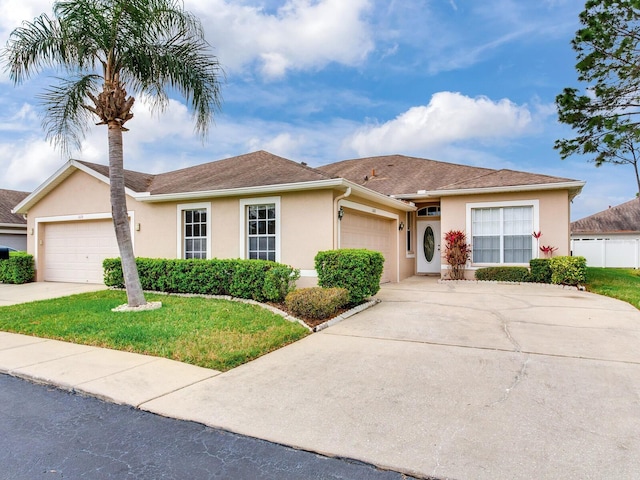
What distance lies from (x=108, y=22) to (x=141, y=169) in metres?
9.38

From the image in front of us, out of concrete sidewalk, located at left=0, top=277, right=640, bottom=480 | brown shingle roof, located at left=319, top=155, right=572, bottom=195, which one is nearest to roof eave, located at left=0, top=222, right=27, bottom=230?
brown shingle roof, located at left=319, top=155, right=572, bottom=195

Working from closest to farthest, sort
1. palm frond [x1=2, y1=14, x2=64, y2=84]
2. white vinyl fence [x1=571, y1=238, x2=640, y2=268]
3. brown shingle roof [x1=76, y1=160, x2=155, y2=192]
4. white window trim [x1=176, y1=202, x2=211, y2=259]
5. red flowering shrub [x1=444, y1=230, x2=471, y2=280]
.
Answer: palm frond [x1=2, y1=14, x2=64, y2=84] → white window trim [x1=176, y1=202, x2=211, y2=259] → red flowering shrub [x1=444, y1=230, x2=471, y2=280] → brown shingle roof [x1=76, y1=160, x2=155, y2=192] → white vinyl fence [x1=571, y1=238, x2=640, y2=268]

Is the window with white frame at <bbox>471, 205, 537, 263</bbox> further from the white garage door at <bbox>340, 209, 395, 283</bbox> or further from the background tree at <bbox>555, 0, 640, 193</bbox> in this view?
the background tree at <bbox>555, 0, 640, 193</bbox>

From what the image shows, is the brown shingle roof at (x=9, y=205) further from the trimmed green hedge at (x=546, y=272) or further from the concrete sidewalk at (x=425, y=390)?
the trimmed green hedge at (x=546, y=272)

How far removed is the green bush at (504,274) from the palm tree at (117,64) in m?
9.41

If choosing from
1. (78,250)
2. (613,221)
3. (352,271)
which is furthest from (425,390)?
(613,221)

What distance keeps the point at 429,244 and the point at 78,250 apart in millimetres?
13094

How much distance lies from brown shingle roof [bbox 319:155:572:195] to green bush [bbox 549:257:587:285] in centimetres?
243

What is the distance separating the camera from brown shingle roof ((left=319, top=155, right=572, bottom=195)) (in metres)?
13.3

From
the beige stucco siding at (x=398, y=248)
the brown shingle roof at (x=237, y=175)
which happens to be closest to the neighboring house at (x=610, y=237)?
the beige stucco siding at (x=398, y=248)

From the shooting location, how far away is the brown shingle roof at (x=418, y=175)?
13.3m

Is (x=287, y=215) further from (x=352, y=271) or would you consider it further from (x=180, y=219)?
(x=180, y=219)

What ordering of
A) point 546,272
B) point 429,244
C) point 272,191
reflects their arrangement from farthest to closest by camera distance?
point 429,244 → point 546,272 → point 272,191

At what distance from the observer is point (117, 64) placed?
343 inches
